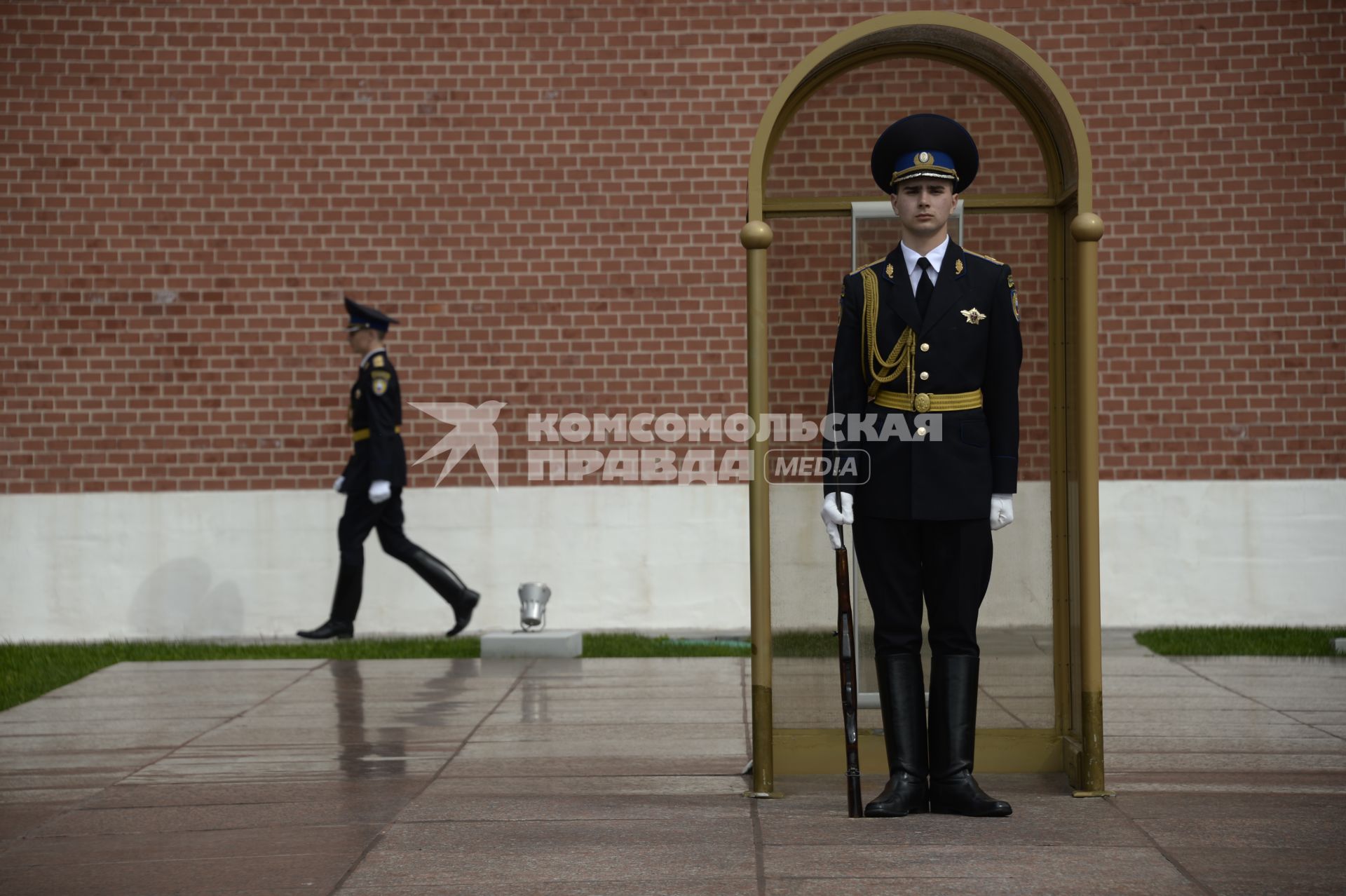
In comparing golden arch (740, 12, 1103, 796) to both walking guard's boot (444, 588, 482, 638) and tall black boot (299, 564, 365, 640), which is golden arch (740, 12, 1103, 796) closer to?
walking guard's boot (444, 588, 482, 638)

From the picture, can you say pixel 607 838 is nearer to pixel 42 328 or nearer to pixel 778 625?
pixel 778 625

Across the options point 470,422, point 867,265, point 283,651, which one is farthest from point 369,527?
point 867,265

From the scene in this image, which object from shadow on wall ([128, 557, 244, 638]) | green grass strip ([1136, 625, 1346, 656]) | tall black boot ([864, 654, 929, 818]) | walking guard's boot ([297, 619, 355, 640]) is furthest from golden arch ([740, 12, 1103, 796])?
shadow on wall ([128, 557, 244, 638])

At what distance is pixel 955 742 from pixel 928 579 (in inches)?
18.7

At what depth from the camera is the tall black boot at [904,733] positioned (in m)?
4.68

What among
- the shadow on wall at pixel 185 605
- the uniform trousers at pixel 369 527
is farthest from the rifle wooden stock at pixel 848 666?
the shadow on wall at pixel 185 605

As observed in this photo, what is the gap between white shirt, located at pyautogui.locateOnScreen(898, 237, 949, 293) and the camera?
4.75m

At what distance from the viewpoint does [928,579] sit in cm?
479

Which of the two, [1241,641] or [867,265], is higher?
[867,265]

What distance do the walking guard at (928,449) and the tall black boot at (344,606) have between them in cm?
569

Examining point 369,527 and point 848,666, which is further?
point 369,527

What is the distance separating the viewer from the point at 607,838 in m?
4.46

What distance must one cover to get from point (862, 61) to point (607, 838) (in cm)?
262

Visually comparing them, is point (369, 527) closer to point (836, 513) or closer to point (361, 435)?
point (361, 435)
